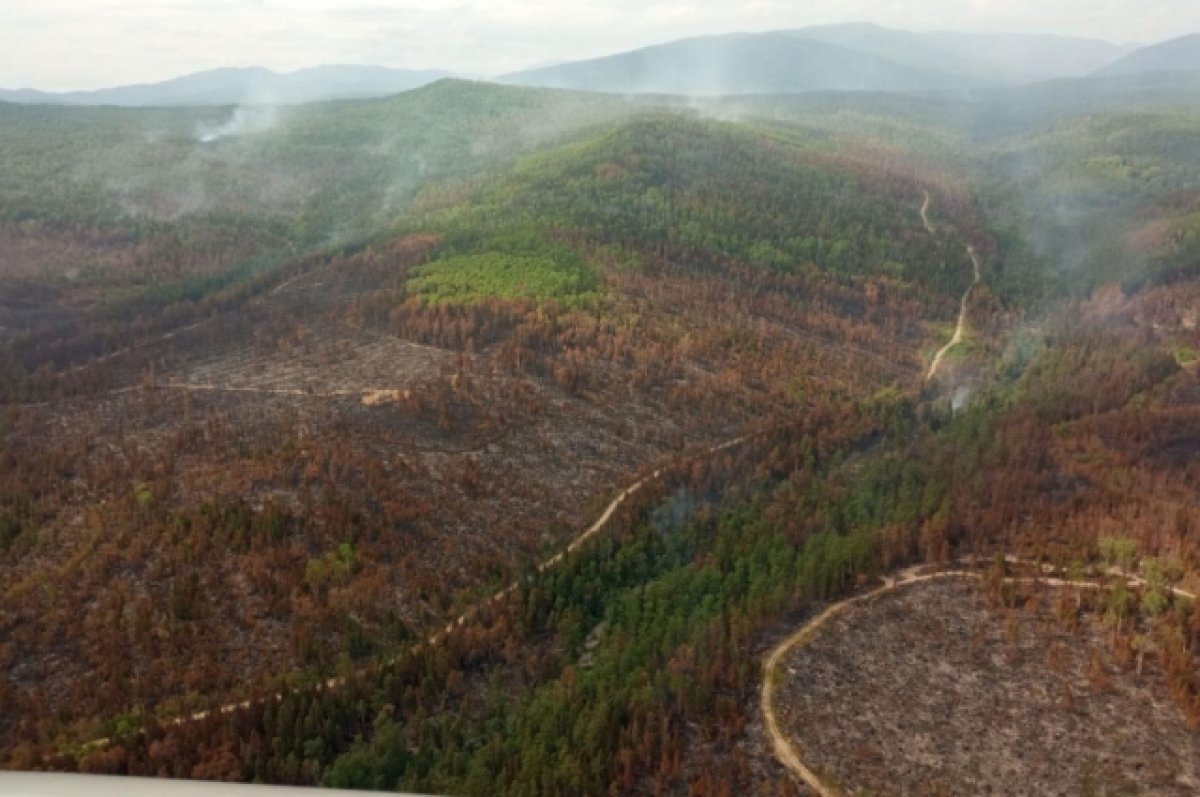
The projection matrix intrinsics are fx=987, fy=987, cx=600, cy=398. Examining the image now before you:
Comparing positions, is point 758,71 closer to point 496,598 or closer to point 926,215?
point 926,215

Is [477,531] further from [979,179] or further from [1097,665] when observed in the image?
[979,179]

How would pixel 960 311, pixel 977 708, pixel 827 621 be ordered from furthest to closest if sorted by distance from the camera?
pixel 960 311, pixel 827 621, pixel 977 708

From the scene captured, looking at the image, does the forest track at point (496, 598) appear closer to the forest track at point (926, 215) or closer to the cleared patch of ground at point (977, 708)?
the cleared patch of ground at point (977, 708)

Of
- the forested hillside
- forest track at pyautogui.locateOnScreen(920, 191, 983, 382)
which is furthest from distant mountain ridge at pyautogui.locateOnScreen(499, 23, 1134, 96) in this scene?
the forested hillside

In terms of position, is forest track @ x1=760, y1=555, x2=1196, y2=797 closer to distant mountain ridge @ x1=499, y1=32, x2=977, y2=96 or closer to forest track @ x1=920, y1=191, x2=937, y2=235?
forest track @ x1=920, y1=191, x2=937, y2=235

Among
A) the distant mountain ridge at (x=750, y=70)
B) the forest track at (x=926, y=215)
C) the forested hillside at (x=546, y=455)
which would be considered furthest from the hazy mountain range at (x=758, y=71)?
the forested hillside at (x=546, y=455)

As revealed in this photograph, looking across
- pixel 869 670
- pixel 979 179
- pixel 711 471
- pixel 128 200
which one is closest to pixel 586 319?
pixel 711 471

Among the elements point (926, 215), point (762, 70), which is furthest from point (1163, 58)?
point (926, 215)
